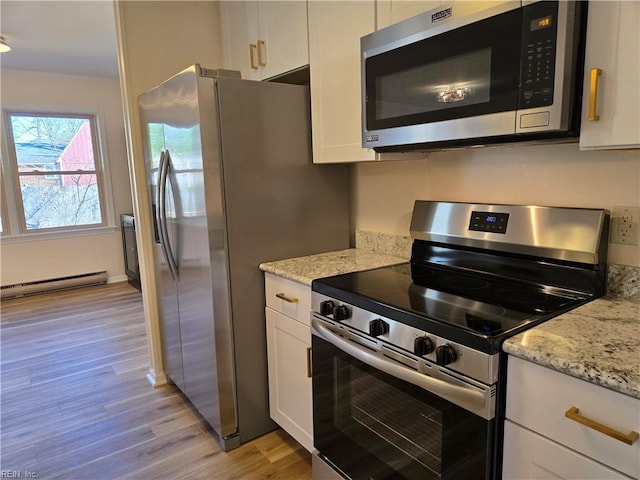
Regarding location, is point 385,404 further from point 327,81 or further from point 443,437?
point 327,81

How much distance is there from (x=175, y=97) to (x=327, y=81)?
693 mm

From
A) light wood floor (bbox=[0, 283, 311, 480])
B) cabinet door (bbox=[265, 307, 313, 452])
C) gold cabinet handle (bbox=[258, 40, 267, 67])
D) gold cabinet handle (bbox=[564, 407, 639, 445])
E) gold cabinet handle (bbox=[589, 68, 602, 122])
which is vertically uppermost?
gold cabinet handle (bbox=[258, 40, 267, 67])

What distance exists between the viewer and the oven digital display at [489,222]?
5.02ft

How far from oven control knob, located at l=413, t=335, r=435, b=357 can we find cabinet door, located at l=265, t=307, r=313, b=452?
641 mm

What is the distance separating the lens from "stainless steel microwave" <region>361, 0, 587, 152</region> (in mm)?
1086

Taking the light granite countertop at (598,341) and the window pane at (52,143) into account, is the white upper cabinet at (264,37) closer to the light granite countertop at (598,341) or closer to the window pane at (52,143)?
the light granite countertop at (598,341)

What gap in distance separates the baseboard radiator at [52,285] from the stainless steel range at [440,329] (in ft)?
14.5

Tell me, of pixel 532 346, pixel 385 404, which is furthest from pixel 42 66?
pixel 532 346

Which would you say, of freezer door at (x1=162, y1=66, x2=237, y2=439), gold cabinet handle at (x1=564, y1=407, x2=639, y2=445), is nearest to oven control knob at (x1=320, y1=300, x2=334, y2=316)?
freezer door at (x1=162, y1=66, x2=237, y2=439)

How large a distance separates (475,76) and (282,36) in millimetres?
1125

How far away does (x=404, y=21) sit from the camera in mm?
1418

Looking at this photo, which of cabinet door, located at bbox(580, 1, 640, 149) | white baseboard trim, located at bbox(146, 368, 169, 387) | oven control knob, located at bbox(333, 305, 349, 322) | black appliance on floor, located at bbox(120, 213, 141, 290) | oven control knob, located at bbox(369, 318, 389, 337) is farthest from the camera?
black appliance on floor, located at bbox(120, 213, 141, 290)

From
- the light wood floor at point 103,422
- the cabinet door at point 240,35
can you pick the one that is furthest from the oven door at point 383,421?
the cabinet door at point 240,35

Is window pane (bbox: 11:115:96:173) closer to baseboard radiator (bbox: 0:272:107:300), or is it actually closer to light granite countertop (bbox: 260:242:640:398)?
baseboard radiator (bbox: 0:272:107:300)
